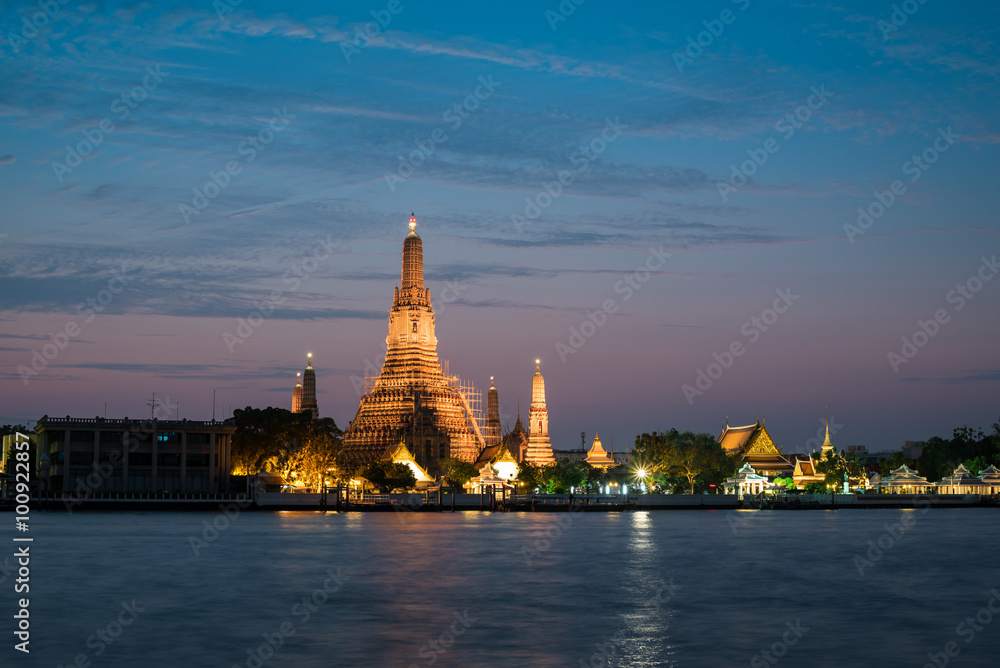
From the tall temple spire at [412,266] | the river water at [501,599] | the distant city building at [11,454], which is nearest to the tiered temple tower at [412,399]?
the tall temple spire at [412,266]

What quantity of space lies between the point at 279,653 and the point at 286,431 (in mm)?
117373

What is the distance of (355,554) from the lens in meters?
71.3

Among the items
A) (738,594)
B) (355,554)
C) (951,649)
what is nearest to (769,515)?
(355,554)

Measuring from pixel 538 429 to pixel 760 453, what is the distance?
121 feet

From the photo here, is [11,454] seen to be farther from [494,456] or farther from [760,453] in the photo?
[760,453]

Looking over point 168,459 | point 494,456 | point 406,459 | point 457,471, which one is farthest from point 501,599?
point 494,456

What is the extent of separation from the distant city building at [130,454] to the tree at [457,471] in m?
36.9

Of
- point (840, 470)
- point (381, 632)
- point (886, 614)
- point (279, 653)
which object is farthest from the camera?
point (840, 470)

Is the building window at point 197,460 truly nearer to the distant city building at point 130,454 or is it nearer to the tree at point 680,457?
the distant city building at point 130,454

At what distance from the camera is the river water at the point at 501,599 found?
37594 mm

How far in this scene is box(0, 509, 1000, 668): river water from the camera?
37.6 metres

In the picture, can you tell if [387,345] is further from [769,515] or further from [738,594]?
[738,594]

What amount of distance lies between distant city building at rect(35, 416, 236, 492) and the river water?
129 ft

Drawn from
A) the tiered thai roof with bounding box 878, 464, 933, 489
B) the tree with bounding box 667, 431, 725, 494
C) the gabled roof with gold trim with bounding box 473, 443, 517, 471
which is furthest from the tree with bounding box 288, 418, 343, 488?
the tiered thai roof with bounding box 878, 464, 933, 489
